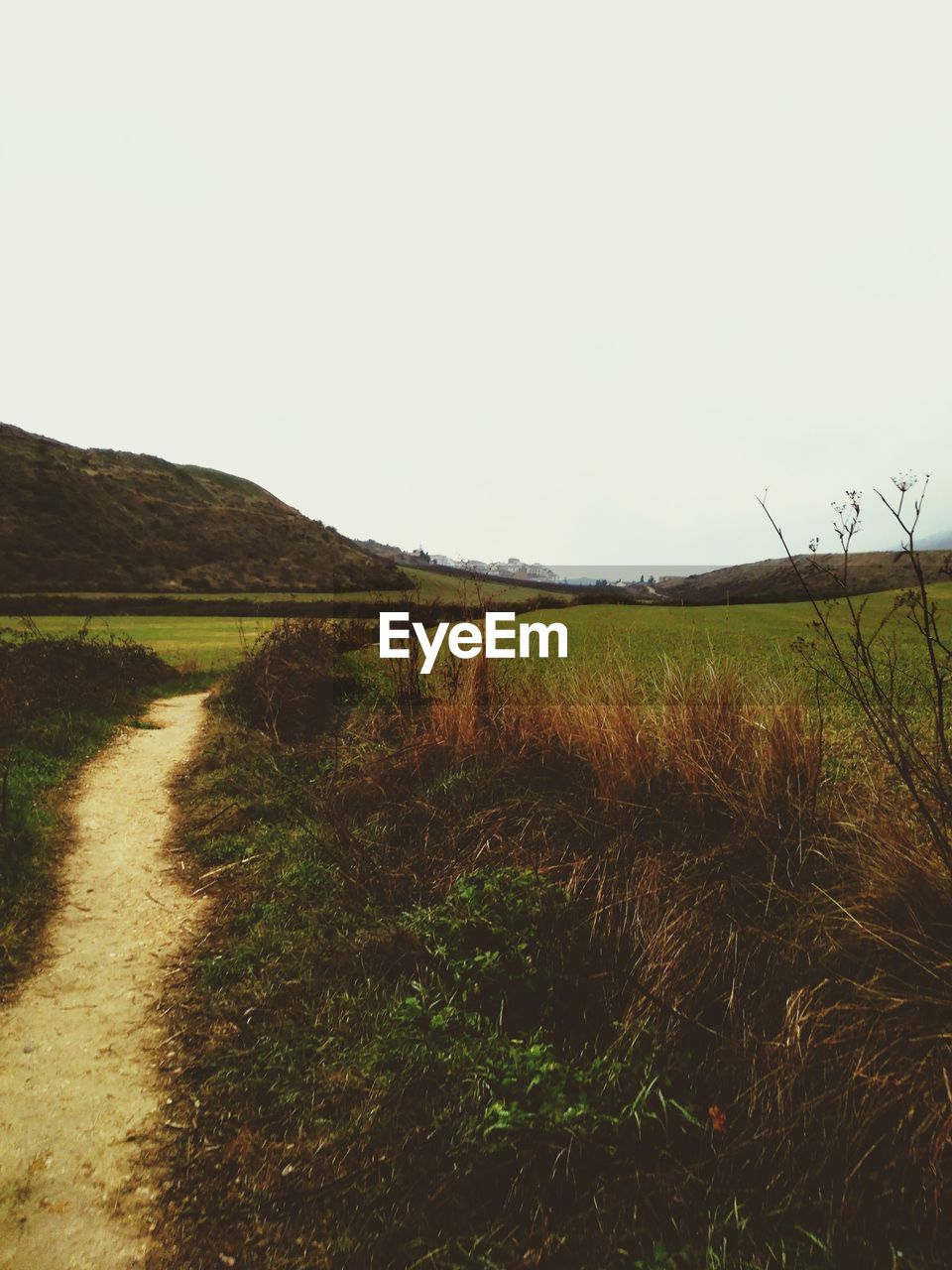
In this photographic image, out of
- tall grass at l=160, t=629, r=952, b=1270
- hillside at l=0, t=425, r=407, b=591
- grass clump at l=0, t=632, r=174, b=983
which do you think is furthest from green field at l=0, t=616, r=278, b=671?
hillside at l=0, t=425, r=407, b=591

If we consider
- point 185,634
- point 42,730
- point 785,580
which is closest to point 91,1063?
point 42,730

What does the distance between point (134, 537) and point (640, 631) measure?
171 ft

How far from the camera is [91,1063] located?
11.3ft

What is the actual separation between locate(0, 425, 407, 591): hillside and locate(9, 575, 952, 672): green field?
65.4 feet

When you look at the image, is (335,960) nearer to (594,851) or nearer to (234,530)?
(594,851)

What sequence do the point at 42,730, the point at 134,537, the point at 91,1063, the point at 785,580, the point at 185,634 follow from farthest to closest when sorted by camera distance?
1. the point at 134,537
2. the point at 785,580
3. the point at 185,634
4. the point at 42,730
5. the point at 91,1063

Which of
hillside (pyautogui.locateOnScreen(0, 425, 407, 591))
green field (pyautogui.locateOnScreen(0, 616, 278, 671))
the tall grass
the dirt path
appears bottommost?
the dirt path

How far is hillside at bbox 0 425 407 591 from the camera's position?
148 ft

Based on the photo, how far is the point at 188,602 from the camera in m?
32.3

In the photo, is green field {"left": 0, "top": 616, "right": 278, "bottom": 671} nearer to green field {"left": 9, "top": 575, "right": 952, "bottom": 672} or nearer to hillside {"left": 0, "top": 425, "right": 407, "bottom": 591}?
green field {"left": 9, "top": 575, "right": 952, "bottom": 672}

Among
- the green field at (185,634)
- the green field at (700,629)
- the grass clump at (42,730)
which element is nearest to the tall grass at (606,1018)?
the grass clump at (42,730)

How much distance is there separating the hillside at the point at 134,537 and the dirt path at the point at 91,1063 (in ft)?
111

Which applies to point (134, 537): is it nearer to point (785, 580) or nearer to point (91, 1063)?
point (785, 580)

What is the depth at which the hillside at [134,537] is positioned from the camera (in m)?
45.0
